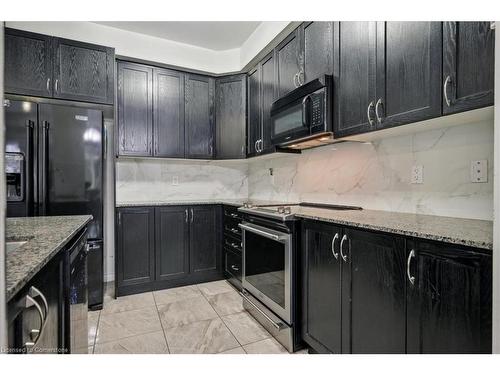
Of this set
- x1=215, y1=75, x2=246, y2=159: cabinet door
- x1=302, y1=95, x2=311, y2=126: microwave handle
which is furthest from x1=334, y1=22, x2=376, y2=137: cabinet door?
x1=215, y1=75, x2=246, y2=159: cabinet door

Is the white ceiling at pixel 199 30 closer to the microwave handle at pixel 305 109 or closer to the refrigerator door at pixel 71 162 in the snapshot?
the refrigerator door at pixel 71 162

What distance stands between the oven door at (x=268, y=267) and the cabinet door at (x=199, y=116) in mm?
1297

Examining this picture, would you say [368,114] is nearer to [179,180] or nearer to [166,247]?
[166,247]

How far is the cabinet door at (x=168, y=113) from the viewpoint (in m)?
3.01

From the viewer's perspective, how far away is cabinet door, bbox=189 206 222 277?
3.05 m

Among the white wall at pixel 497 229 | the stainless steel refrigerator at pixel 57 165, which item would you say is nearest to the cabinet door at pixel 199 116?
the stainless steel refrigerator at pixel 57 165

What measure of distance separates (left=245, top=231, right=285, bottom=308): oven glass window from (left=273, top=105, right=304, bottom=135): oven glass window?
926 mm

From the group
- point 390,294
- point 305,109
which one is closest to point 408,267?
point 390,294

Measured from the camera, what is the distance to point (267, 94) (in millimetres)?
2734

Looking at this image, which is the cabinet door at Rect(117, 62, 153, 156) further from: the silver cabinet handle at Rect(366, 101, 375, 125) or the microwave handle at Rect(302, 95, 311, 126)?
the silver cabinet handle at Rect(366, 101, 375, 125)

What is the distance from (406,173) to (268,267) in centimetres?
118

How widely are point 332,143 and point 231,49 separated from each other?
200 centimetres
